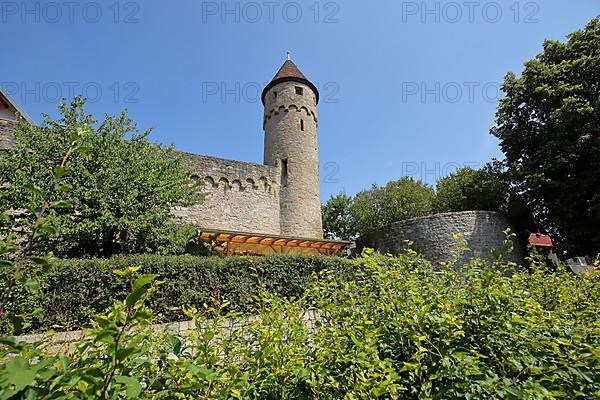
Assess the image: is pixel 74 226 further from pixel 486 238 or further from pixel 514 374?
pixel 486 238

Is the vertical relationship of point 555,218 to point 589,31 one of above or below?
below

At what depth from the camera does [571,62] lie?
12.8 meters

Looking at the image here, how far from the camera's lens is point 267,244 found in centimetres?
1316

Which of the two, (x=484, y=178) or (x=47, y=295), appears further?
(x=484, y=178)

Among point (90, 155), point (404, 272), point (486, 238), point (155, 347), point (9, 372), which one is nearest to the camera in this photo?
point (9, 372)

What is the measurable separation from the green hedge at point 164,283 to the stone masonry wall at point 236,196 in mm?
7364

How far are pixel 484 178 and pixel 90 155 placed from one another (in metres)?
15.0

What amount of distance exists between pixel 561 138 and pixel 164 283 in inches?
577

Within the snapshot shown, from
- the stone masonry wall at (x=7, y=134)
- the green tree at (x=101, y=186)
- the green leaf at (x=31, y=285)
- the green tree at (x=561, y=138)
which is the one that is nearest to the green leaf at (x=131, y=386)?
the green leaf at (x=31, y=285)

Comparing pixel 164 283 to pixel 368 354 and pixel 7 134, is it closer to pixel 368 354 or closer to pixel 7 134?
pixel 368 354

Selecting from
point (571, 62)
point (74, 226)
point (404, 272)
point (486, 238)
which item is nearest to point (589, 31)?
point (571, 62)

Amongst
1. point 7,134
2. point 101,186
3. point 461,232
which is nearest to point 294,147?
point 461,232

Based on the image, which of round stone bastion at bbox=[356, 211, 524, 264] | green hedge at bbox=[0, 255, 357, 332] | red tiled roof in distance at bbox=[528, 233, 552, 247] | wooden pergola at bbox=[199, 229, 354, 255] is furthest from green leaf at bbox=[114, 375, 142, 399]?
red tiled roof in distance at bbox=[528, 233, 552, 247]

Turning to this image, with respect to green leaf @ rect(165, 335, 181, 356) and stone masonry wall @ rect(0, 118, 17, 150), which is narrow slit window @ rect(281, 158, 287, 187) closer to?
stone masonry wall @ rect(0, 118, 17, 150)
